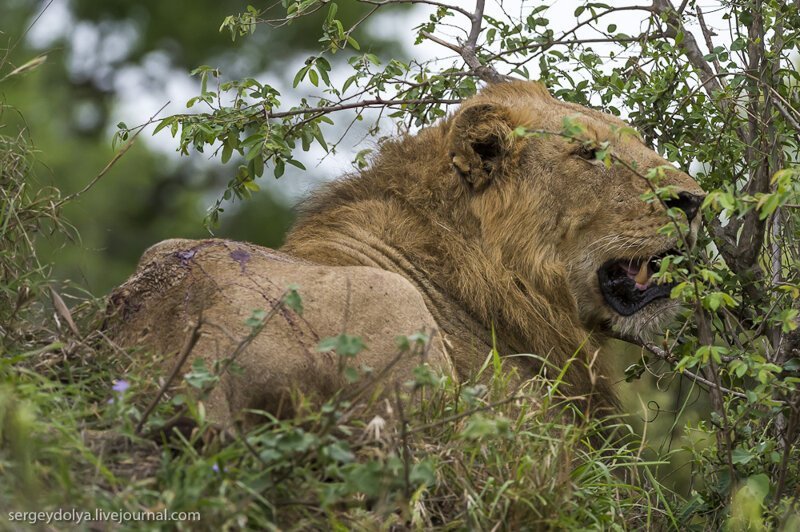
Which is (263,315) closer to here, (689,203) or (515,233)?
(515,233)

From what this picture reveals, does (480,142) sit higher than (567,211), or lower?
higher

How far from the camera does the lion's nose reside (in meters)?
5.09

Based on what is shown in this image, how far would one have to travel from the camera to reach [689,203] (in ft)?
16.8

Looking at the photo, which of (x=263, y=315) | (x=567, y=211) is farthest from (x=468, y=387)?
(x=567, y=211)

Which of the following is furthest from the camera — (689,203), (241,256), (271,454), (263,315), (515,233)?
→ (515,233)

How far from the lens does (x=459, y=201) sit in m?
5.43

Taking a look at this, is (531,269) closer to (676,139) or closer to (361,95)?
(676,139)

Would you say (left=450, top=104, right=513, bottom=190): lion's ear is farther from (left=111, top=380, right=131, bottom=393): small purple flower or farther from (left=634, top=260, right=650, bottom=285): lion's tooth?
(left=111, top=380, right=131, bottom=393): small purple flower

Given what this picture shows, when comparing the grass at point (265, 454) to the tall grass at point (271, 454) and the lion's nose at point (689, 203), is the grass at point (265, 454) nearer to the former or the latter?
the tall grass at point (271, 454)

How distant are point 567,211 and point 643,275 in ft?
1.53

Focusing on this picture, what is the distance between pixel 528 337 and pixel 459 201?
0.73m

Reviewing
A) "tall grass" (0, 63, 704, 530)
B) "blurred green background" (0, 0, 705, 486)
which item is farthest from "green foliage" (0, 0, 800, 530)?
"blurred green background" (0, 0, 705, 486)

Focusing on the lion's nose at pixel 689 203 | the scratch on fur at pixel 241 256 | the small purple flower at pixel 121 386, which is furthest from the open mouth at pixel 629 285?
the small purple flower at pixel 121 386

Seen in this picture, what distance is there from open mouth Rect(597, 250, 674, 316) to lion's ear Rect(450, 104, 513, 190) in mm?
717
